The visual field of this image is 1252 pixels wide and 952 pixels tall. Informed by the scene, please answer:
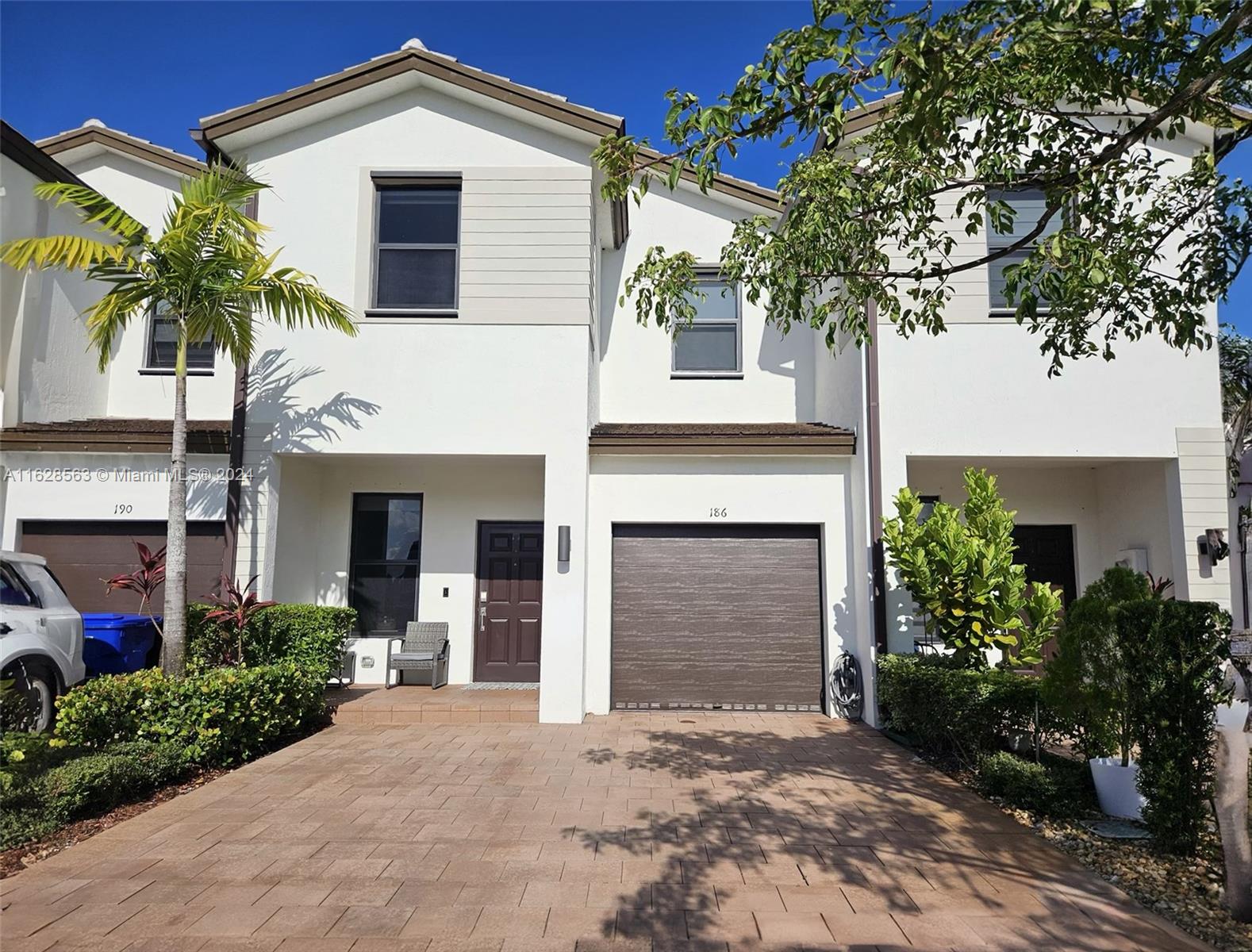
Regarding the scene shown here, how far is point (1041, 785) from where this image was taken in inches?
234

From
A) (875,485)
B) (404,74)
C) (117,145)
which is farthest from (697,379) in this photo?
(117,145)

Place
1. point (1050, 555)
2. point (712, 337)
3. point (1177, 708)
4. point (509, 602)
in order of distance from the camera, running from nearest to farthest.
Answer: point (1177, 708) < point (1050, 555) < point (509, 602) < point (712, 337)

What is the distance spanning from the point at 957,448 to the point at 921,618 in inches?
83.6

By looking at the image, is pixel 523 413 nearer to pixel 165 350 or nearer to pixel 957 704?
pixel 957 704

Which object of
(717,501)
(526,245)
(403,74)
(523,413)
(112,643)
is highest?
(403,74)

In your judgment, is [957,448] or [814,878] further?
Result: [957,448]

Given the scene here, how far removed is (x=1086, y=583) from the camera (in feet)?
34.3

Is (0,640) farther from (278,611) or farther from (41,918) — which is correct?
(41,918)

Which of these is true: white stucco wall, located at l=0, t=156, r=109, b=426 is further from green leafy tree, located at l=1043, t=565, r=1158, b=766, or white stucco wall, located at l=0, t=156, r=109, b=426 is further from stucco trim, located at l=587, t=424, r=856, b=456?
green leafy tree, located at l=1043, t=565, r=1158, b=766

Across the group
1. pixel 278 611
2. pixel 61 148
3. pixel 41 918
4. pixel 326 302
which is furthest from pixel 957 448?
pixel 61 148

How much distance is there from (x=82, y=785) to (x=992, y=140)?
7644mm

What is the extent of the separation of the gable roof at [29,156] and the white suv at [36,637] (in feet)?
15.9

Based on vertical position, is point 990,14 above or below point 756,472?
above

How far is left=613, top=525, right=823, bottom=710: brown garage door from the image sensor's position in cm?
987
